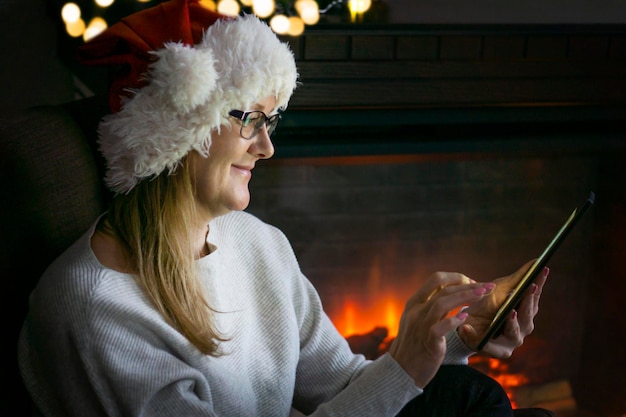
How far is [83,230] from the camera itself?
135 centimetres

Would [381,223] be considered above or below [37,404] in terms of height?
below

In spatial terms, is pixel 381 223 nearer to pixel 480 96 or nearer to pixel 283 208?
pixel 283 208

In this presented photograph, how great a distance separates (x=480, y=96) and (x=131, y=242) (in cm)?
264

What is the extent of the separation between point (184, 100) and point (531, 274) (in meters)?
0.55

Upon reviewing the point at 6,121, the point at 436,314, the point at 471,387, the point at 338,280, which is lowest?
the point at 338,280

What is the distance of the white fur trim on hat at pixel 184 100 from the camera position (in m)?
1.17

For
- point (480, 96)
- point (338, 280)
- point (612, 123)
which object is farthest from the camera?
point (612, 123)

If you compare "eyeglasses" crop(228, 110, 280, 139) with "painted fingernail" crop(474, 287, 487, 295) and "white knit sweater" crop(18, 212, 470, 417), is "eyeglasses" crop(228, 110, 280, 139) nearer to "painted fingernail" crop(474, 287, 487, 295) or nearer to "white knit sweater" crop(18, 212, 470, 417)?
"white knit sweater" crop(18, 212, 470, 417)

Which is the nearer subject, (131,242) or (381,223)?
(131,242)

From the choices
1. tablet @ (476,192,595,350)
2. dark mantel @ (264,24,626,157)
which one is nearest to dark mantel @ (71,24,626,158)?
dark mantel @ (264,24,626,157)

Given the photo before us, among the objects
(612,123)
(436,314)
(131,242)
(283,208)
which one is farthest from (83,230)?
(612,123)

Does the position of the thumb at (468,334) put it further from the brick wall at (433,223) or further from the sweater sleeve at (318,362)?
the brick wall at (433,223)

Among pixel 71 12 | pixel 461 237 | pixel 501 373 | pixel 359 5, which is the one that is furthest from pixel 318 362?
pixel 71 12

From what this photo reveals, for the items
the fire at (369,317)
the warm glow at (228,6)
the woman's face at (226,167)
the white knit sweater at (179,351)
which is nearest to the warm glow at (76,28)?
the warm glow at (228,6)
